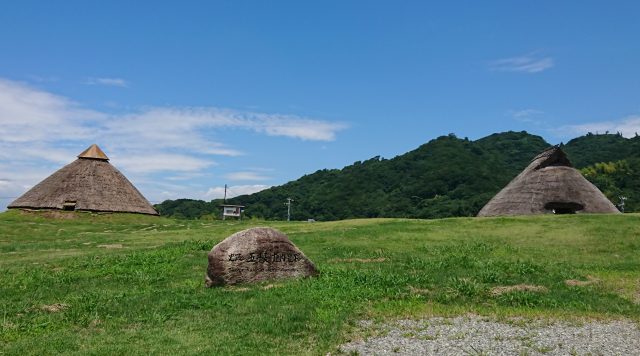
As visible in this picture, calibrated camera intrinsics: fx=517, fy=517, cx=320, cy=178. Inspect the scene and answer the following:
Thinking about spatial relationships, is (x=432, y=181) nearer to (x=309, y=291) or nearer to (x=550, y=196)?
(x=550, y=196)

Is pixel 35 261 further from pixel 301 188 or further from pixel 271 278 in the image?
pixel 301 188

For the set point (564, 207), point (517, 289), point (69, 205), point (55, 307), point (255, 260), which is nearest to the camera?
point (55, 307)

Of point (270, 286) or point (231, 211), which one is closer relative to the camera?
point (270, 286)

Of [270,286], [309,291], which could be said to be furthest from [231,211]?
[309,291]

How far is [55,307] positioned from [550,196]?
4102 cm

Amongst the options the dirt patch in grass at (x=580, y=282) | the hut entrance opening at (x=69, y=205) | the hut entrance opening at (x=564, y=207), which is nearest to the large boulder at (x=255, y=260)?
the dirt patch in grass at (x=580, y=282)

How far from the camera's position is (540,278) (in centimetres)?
1909

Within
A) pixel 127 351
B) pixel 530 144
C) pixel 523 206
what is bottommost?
pixel 127 351

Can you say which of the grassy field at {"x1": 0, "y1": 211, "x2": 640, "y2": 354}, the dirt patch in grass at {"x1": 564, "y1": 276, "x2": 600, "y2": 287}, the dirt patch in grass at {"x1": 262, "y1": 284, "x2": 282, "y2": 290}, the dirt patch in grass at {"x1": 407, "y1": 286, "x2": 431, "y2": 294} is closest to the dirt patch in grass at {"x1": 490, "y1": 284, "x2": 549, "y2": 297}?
the grassy field at {"x1": 0, "y1": 211, "x2": 640, "y2": 354}

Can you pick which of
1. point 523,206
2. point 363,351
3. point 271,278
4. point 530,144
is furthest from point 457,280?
point 530,144

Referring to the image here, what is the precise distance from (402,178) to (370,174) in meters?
8.94

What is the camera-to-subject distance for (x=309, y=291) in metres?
16.2

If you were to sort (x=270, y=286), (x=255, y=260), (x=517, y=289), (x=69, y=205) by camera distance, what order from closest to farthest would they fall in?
(x=517, y=289) < (x=270, y=286) < (x=255, y=260) < (x=69, y=205)

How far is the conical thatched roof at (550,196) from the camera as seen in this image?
147 feet
